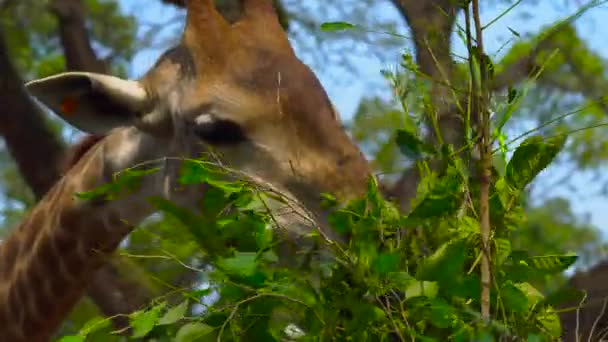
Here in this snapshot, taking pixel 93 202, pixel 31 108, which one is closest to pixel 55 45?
pixel 31 108

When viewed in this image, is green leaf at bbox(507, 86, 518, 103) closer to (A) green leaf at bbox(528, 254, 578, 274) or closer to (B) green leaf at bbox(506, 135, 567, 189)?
(B) green leaf at bbox(506, 135, 567, 189)

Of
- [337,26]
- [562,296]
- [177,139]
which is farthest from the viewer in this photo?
[177,139]

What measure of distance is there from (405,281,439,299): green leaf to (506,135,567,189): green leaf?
219 millimetres

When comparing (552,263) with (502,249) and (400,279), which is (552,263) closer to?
(502,249)

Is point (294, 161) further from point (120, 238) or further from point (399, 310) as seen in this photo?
point (399, 310)

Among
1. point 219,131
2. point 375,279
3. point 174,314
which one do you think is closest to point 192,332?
point 174,314

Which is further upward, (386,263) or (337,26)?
(337,26)

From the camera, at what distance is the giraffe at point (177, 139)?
2469 millimetres

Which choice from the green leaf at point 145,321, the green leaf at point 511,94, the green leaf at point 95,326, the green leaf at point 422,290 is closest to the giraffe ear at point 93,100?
the green leaf at point 95,326

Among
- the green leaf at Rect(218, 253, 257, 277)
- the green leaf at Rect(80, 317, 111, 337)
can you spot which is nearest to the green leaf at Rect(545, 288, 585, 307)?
the green leaf at Rect(218, 253, 257, 277)

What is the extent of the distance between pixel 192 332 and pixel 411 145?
1.18 feet

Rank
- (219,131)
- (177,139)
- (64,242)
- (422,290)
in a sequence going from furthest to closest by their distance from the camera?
(64,242) < (177,139) < (219,131) < (422,290)

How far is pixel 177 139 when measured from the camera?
8.87 ft

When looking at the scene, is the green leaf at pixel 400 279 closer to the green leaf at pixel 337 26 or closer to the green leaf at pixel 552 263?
the green leaf at pixel 552 263
